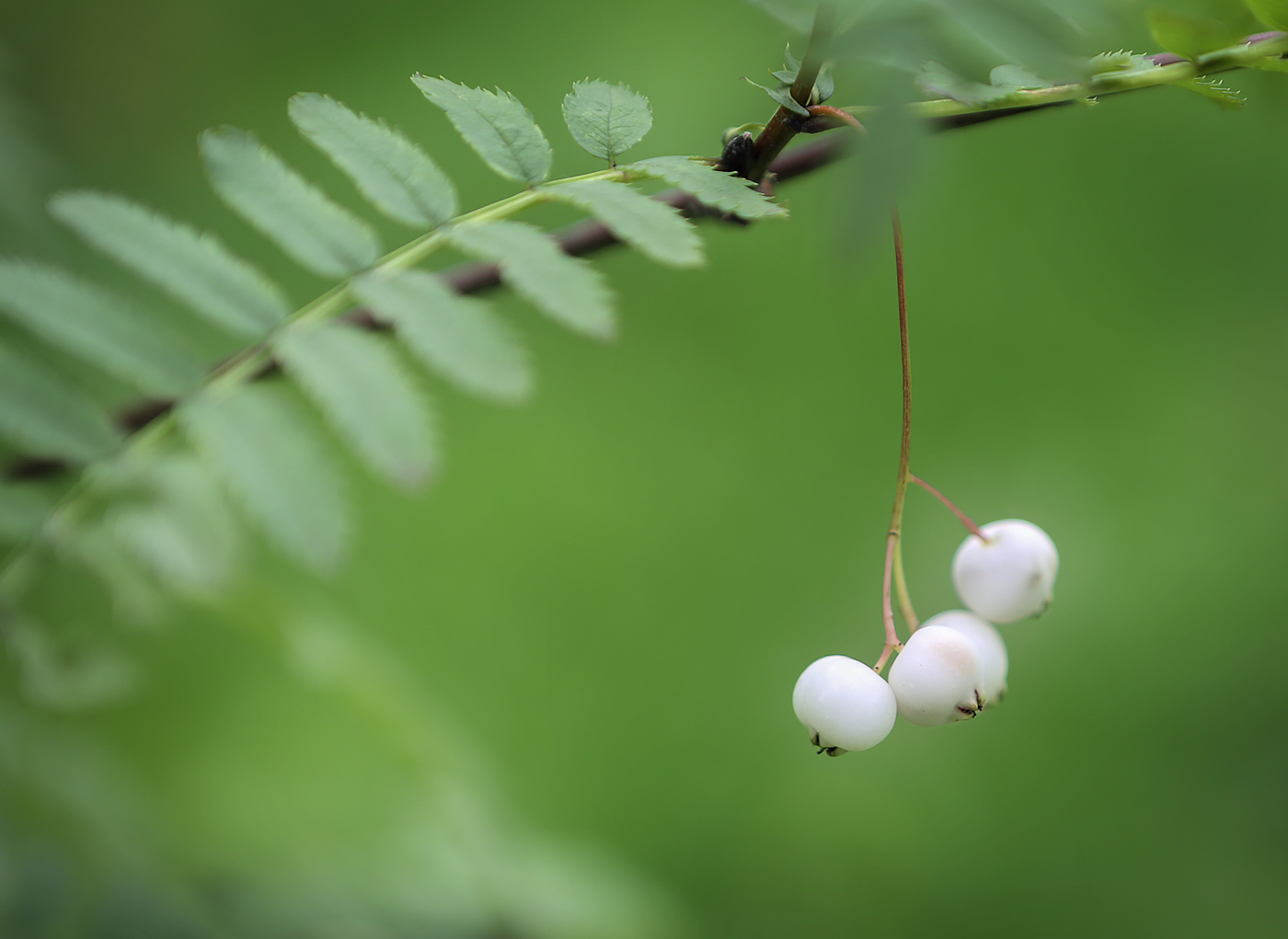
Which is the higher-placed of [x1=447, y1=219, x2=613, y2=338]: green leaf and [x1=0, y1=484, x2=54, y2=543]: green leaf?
[x1=447, y1=219, x2=613, y2=338]: green leaf

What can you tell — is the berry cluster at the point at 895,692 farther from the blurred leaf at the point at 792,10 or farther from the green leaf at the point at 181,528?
the green leaf at the point at 181,528

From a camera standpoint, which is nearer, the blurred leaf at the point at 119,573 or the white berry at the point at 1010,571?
the white berry at the point at 1010,571

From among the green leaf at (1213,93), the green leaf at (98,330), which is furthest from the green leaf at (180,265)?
the green leaf at (1213,93)

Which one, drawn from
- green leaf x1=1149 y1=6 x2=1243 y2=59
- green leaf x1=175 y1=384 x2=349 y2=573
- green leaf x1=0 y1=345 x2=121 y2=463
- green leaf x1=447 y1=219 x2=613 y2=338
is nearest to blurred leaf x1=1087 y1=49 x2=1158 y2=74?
green leaf x1=1149 y1=6 x2=1243 y2=59

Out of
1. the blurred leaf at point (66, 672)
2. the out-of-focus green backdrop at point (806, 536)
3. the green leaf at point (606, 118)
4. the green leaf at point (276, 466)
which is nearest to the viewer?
the green leaf at point (276, 466)

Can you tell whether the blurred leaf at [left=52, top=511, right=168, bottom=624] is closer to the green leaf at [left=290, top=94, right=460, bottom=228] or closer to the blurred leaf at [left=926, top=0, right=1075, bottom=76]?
the green leaf at [left=290, top=94, right=460, bottom=228]

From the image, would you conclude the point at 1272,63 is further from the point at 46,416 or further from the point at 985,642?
the point at 46,416

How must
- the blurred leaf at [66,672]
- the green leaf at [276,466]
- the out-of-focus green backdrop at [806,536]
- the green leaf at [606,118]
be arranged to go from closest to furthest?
the green leaf at [276,466]
the green leaf at [606,118]
the blurred leaf at [66,672]
the out-of-focus green backdrop at [806,536]

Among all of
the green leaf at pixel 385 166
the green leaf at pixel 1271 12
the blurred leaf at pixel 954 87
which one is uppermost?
the green leaf at pixel 1271 12

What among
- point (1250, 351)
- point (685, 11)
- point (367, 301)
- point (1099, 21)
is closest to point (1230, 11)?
point (1099, 21)
